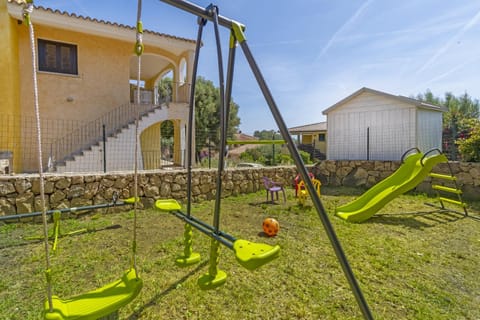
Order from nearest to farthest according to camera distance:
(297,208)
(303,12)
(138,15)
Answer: (138,15) < (297,208) < (303,12)

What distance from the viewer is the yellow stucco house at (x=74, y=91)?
7516mm

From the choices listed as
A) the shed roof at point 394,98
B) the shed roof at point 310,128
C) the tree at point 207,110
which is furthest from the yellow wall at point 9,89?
the shed roof at point 310,128

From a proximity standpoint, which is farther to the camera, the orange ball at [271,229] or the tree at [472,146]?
the tree at [472,146]

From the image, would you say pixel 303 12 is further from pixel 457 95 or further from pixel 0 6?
pixel 457 95

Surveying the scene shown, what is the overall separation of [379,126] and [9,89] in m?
12.2

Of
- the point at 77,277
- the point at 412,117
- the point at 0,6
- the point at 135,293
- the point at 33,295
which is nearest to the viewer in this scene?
the point at 135,293

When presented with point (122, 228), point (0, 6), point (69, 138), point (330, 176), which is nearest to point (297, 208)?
point (122, 228)

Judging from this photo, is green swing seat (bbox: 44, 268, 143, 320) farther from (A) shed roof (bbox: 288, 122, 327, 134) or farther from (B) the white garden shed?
(A) shed roof (bbox: 288, 122, 327, 134)

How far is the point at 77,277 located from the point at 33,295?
1.33 feet

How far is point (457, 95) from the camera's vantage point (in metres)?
24.4

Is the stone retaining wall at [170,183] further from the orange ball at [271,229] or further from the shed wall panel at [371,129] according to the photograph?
the orange ball at [271,229]

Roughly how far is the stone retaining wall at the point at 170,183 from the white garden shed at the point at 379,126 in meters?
0.62

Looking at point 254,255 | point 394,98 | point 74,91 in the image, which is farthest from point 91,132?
point 394,98

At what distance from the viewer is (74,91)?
347 inches
